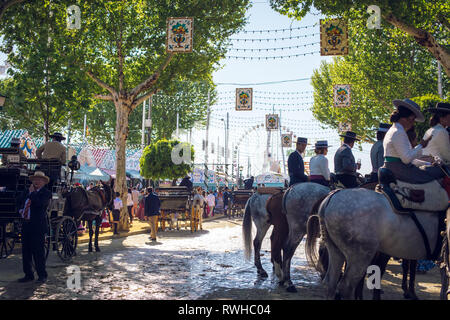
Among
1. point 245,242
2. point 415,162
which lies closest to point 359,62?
point 245,242

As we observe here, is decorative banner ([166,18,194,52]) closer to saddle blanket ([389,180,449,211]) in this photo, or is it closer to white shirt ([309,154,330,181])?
white shirt ([309,154,330,181])

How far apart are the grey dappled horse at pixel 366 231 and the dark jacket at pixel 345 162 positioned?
291 cm

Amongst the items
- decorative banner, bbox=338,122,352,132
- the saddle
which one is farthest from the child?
decorative banner, bbox=338,122,352,132

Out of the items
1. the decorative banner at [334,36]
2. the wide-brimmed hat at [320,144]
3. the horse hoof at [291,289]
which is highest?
the decorative banner at [334,36]

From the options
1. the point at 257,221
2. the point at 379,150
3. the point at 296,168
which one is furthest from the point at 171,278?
the point at 379,150

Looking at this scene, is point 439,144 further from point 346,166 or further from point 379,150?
point 379,150

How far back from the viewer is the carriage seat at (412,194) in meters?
5.35

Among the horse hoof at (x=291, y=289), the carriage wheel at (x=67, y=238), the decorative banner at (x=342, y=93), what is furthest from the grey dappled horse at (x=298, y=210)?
the decorative banner at (x=342, y=93)

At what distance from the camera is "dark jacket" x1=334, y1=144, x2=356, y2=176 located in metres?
8.39

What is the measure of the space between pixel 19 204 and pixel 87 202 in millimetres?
2908

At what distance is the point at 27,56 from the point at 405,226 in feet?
44.4

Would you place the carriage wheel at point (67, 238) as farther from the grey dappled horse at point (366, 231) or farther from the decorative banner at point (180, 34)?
the grey dappled horse at point (366, 231)

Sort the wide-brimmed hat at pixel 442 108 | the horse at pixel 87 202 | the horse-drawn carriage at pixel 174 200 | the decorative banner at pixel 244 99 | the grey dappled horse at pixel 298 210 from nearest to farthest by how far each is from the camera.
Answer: the wide-brimmed hat at pixel 442 108, the grey dappled horse at pixel 298 210, the horse at pixel 87 202, the horse-drawn carriage at pixel 174 200, the decorative banner at pixel 244 99

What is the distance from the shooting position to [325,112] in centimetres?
4356
